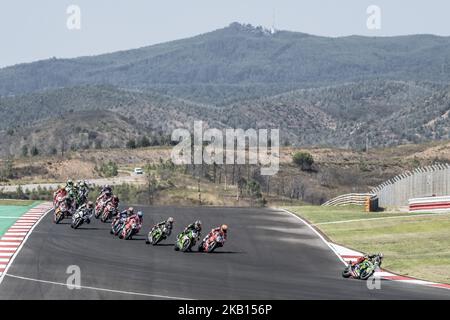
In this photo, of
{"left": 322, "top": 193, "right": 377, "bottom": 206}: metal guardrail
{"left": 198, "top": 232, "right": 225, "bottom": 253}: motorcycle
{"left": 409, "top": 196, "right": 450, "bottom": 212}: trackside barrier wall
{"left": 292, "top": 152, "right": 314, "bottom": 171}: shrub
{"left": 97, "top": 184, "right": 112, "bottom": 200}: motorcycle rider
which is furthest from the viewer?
{"left": 292, "top": 152, "right": 314, "bottom": 171}: shrub

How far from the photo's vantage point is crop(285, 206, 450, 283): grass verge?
36719mm

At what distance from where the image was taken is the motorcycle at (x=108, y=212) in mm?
46375

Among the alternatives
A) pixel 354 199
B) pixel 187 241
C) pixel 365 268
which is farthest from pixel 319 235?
pixel 354 199

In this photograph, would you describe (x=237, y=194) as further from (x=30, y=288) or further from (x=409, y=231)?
(x=30, y=288)

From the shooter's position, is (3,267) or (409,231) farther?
(409,231)

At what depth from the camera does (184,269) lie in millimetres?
33438

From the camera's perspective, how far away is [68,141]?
190875mm

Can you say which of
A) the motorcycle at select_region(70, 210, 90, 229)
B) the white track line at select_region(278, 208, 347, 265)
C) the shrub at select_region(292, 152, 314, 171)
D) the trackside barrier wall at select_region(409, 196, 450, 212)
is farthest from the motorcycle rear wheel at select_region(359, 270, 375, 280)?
the shrub at select_region(292, 152, 314, 171)

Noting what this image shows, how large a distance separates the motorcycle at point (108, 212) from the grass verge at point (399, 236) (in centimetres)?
928

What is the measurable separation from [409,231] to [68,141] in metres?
150

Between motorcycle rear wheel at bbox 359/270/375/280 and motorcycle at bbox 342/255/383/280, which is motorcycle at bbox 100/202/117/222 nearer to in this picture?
motorcycle at bbox 342/255/383/280

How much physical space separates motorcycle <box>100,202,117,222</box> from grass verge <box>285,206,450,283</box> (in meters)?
9.28
